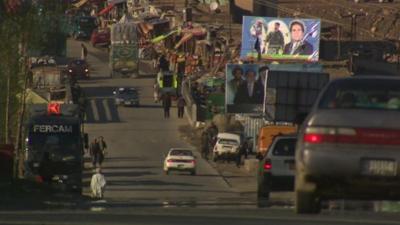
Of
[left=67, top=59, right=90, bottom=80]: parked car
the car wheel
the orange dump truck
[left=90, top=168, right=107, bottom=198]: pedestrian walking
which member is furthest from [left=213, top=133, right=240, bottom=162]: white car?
the car wheel

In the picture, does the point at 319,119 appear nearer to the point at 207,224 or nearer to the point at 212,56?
the point at 207,224

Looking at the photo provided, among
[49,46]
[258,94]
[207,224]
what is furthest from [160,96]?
[207,224]

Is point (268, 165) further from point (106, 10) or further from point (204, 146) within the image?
point (106, 10)

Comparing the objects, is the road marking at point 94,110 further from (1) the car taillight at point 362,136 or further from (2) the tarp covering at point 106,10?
(2) the tarp covering at point 106,10

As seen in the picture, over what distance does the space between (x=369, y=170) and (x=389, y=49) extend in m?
88.5

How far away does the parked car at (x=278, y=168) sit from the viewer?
28.4 m

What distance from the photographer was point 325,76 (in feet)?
176

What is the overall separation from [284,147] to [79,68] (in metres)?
62.6

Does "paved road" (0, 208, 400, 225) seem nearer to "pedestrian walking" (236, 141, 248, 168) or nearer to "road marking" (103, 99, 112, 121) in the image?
"pedestrian walking" (236, 141, 248, 168)

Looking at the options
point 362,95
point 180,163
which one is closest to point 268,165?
point 362,95

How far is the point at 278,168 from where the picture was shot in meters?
28.5

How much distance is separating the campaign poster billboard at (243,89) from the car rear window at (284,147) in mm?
39778

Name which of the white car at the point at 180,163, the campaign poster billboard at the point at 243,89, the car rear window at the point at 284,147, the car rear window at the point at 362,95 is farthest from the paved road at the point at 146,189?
the car rear window at the point at 362,95

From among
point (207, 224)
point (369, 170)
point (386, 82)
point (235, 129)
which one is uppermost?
point (386, 82)
